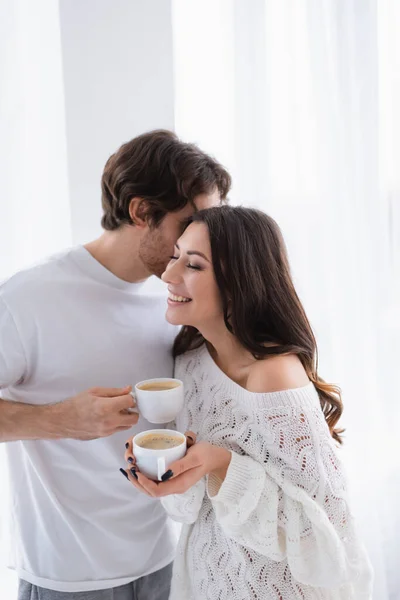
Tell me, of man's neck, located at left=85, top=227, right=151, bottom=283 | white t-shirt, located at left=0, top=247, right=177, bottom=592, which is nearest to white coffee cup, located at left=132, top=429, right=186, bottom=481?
white t-shirt, located at left=0, top=247, right=177, bottom=592

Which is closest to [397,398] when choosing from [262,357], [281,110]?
[281,110]

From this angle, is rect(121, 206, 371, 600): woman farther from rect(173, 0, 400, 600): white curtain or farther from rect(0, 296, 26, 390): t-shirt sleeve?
rect(173, 0, 400, 600): white curtain

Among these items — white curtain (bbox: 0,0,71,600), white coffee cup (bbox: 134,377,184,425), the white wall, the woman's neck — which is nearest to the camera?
white coffee cup (bbox: 134,377,184,425)

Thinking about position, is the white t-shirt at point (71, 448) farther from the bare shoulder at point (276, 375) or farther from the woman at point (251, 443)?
the bare shoulder at point (276, 375)

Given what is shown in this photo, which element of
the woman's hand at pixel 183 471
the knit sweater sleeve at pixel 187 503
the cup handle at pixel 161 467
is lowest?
the knit sweater sleeve at pixel 187 503

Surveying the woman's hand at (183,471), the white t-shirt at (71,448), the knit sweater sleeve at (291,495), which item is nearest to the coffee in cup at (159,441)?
the woman's hand at (183,471)

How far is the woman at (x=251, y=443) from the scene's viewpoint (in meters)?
1.16

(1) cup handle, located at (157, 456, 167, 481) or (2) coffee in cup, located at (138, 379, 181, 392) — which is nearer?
(1) cup handle, located at (157, 456, 167, 481)

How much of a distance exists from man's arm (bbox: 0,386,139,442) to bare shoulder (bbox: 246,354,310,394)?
28 centimetres

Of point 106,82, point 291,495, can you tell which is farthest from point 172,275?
point 106,82

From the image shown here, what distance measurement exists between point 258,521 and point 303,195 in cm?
134

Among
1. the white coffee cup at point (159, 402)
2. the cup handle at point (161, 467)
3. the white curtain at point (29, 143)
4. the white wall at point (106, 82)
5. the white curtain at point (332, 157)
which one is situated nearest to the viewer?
the cup handle at point (161, 467)

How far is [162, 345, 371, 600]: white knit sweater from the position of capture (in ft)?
3.79

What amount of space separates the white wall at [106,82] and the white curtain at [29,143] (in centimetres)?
3
